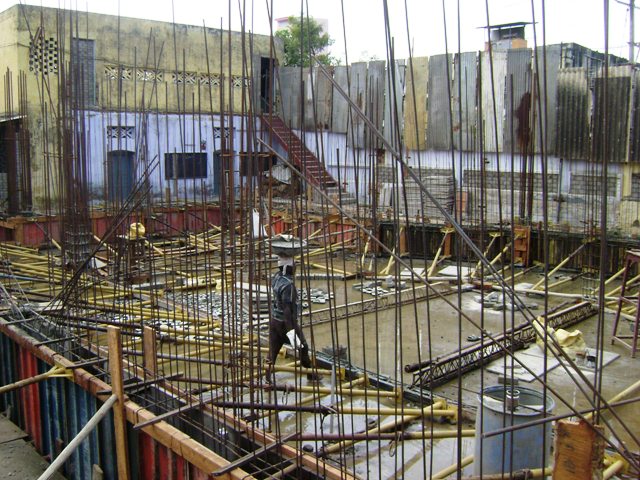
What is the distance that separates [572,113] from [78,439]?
1413 cm

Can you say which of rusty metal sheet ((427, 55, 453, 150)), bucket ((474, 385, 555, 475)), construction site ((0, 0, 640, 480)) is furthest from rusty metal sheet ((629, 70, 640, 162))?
bucket ((474, 385, 555, 475))

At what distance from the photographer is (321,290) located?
39.8 ft

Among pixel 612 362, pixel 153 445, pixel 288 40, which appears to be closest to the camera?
pixel 153 445

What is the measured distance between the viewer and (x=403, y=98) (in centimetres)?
1847

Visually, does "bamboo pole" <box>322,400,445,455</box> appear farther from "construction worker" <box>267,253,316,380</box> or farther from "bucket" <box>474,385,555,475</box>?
"construction worker" <box>267,253,316,380</box>

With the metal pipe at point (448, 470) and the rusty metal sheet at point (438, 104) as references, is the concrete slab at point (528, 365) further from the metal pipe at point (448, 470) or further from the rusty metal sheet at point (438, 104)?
the rusty metal sheet at point (438, 104)

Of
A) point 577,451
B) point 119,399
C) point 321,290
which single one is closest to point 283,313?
point 119,399

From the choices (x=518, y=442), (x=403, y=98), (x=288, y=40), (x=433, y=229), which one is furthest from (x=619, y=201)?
(x=288, y=40)

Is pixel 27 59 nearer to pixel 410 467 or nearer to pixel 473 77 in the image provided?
pixel 473 77

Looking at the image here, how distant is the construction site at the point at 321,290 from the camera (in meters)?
3.84

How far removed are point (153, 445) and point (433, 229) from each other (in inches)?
452

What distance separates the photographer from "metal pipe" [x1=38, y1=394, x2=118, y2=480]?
413 centimetres

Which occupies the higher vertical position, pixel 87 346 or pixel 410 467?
pixel 87 346

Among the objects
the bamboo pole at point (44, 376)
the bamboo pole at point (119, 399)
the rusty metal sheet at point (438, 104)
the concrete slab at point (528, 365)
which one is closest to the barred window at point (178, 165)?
the bamboo pole at point (44, 376)
